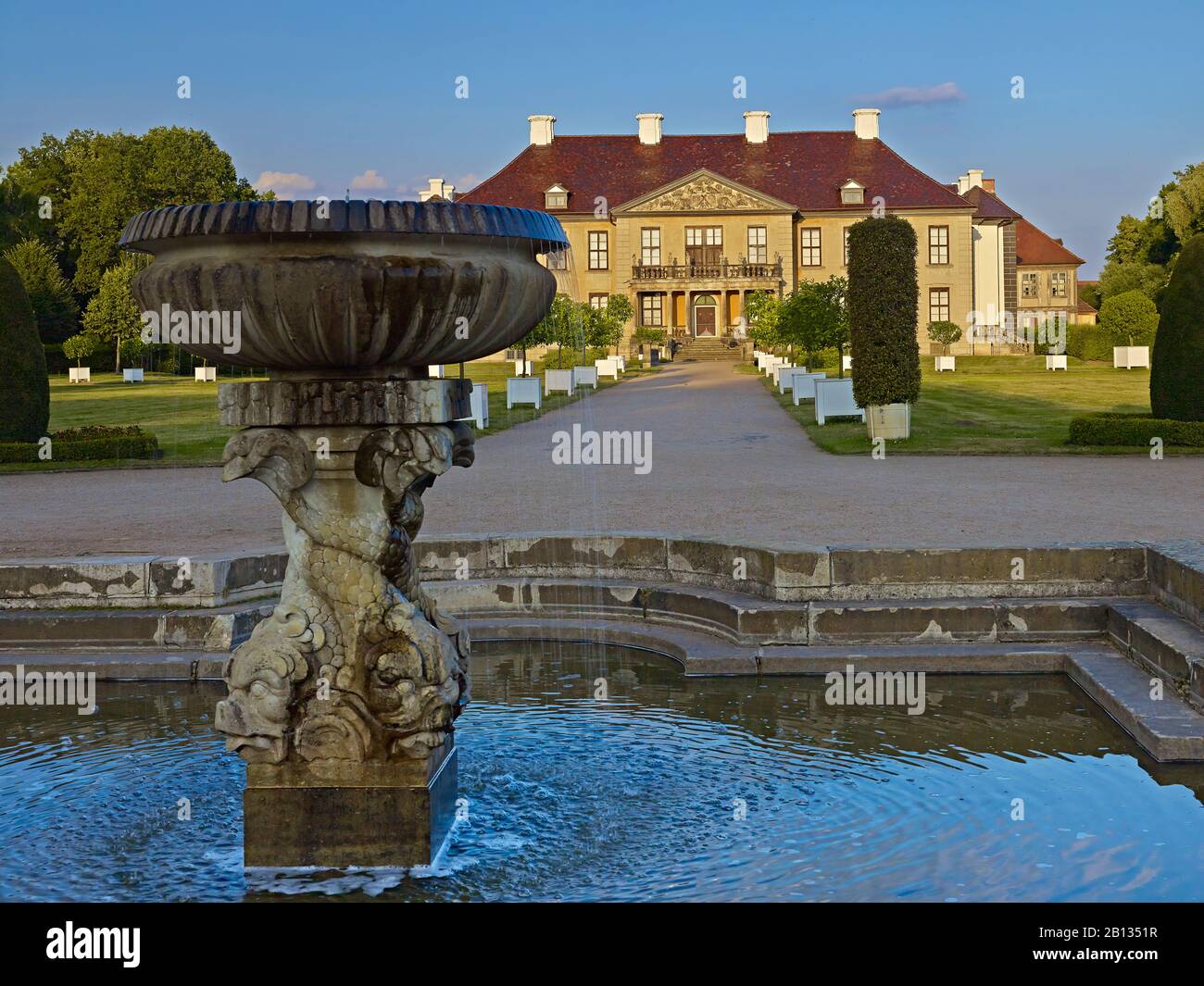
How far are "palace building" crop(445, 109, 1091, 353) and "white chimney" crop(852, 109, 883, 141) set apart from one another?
0.21 feet

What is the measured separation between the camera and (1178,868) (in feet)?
14.4

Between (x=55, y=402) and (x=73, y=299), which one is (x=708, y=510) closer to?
(x=55, y=402)

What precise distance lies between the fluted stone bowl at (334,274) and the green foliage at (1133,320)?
44.0 meters

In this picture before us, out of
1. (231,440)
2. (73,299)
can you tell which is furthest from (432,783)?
(73,299)

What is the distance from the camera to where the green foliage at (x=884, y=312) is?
65.5 feet

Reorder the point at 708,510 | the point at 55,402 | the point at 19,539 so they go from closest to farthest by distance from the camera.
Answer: the point at 19,539 < the point at 708,510 < the point at 55,402

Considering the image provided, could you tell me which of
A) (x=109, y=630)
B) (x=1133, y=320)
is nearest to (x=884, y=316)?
(x=109, y=630)

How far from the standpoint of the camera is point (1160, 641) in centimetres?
656

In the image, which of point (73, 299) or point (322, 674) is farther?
point (73, 299)

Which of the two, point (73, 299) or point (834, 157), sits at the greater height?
point (834, 157)

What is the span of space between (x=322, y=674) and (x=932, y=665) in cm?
371

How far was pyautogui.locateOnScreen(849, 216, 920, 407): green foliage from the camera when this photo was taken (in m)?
20.0

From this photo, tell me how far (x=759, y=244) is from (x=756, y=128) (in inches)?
291

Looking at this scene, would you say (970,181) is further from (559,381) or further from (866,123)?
(559,381)
